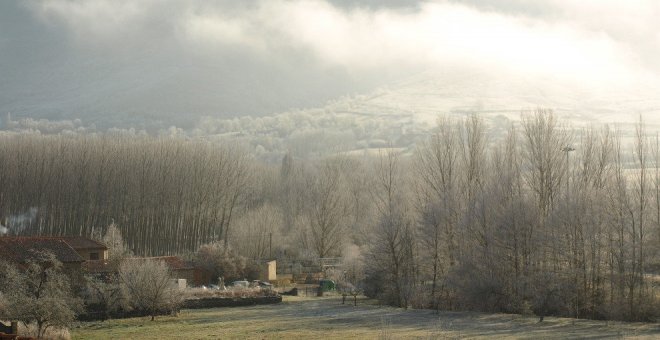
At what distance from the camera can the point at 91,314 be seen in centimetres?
4372

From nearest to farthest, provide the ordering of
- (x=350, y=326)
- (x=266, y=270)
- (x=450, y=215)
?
(x=350, y=326) < (x=450, y=215) < (x=266, y=270)

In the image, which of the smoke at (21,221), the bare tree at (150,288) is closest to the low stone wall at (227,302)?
the bare tree at (150,288)

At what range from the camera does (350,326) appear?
35.8m

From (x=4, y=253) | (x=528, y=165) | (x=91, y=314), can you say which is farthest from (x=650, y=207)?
(x=4, y=253)

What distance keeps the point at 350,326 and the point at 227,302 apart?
18040mm

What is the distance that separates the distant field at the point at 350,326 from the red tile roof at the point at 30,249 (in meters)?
8.17

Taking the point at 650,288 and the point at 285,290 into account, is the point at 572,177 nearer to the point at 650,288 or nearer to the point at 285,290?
the point at 650,288

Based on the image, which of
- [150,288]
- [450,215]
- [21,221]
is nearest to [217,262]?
[150,288]

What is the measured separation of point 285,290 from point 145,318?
1965 centimetres

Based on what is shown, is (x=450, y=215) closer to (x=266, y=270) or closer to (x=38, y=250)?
(x=266, y=270)

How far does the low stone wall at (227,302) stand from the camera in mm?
50784

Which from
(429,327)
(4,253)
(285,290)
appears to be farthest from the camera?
(285,290)

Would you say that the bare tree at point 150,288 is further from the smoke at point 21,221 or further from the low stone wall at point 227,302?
the smoke at point 21,221

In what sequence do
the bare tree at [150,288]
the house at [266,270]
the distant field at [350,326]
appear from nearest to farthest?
the distant field at [350,326]
the bare tree at [150,288]
the house at [266,270]
